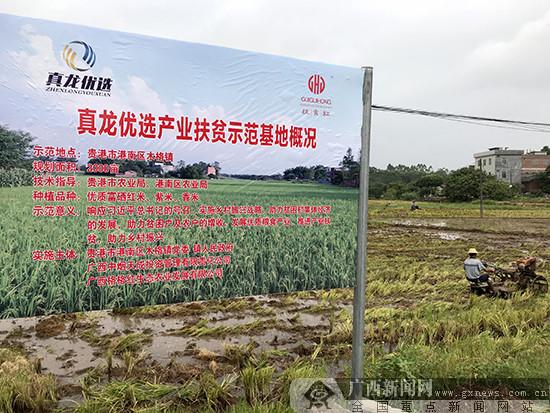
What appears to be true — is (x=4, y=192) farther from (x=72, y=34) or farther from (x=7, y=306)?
(x=72, y=34)

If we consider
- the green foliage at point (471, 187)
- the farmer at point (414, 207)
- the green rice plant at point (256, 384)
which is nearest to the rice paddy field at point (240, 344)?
the green rice plant at point (256, 384)

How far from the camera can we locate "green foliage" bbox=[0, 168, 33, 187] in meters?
2.53

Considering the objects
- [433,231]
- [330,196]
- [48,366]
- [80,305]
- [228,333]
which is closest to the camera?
[80,305]

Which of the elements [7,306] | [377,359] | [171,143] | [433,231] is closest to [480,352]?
[377,359]

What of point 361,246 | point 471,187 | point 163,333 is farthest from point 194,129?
point 471,187

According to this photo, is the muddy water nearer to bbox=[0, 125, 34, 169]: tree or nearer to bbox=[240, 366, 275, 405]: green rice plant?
bbox=[240, 366, 275, 405]: green rice plant

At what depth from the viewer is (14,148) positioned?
2527mm

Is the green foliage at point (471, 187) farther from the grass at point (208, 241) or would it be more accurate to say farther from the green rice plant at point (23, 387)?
the green rice plant at point (23, 387)

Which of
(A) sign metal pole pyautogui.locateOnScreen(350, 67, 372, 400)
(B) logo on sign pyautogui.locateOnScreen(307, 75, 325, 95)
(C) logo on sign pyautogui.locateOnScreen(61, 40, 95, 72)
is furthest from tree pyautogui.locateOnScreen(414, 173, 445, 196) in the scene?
(C) logo on sign pyautogui.locateOnScreen(61, 40, 95, 72)

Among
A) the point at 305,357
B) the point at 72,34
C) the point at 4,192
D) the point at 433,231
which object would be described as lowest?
the point at 305,357

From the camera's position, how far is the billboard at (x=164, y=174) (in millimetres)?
2576

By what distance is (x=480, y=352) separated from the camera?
3.73 meters

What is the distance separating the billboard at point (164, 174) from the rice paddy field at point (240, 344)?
33mm

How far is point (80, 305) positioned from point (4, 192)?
2.72 ft
